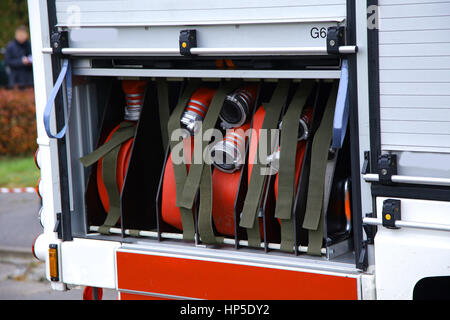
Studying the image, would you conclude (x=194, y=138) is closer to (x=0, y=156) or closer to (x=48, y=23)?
(x=48, y=23)

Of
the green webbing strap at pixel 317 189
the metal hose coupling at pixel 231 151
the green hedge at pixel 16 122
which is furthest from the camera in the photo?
the green hedge at pixel 16 122

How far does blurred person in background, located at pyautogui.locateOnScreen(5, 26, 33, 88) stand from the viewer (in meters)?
11.0

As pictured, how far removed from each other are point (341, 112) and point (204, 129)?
76 centimetres

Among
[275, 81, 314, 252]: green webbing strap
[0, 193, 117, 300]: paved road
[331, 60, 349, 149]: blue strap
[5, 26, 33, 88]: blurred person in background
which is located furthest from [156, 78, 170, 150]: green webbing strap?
[5, 26, 33, 88]: blurred person in background

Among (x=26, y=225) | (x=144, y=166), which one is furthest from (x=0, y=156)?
(x=144, y=166)

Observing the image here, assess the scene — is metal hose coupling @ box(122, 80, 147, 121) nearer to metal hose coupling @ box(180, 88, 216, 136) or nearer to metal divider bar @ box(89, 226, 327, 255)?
metal hose coupling @ box(180, 88, 216, 136)

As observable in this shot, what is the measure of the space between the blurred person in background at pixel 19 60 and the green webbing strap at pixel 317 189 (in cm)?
880

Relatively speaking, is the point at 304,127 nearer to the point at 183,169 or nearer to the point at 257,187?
the point at 257,187

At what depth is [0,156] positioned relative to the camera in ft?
32.9

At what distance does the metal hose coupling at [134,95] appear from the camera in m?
3.25

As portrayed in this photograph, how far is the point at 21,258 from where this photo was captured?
Answer: 6.20 metres

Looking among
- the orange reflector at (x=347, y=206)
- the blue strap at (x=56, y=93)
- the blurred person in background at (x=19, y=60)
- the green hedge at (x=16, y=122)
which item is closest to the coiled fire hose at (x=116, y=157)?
the blue strap at (x=56, y=93)

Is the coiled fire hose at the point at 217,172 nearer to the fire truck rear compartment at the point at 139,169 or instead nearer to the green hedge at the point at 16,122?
the fire truck rear compartment at the point at 139,169
